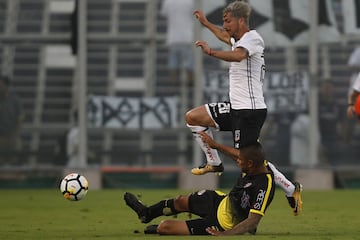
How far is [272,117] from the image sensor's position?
834 inches

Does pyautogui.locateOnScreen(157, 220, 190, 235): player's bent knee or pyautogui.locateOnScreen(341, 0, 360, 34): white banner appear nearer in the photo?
pyautogui.locateOnScreen(157, 220, 190, 235): player's bent knee

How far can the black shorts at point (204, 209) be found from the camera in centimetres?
1087

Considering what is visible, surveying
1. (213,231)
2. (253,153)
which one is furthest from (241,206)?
→ (253,153)

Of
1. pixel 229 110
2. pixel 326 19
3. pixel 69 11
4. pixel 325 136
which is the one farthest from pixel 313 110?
pixel 229 110

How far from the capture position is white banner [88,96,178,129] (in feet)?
69.6

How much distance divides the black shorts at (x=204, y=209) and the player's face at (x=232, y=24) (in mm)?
1830

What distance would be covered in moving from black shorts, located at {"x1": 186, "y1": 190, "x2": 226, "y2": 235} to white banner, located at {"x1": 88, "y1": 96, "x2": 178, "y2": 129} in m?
10.0

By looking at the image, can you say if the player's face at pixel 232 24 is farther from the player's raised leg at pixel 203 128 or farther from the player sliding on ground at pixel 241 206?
the player sliding on ground at pixel 241 206

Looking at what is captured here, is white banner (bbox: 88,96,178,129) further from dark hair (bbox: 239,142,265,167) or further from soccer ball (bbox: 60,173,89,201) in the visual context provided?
dark hair (bbox: 239,142,265,167)

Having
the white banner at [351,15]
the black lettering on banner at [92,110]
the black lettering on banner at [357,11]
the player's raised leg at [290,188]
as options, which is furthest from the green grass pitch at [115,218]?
the black lettering on banner at [357,11]

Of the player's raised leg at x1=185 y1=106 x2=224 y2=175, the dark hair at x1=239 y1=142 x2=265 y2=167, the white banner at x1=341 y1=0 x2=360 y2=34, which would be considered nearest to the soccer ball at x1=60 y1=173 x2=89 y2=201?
the player's raised leg at x1=185 y1=106 x2=224 y2=175

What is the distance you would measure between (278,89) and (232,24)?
965cm

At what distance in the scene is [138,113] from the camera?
21.3m

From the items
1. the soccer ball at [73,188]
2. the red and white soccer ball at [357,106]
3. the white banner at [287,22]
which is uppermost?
the white banner at [287,22]
